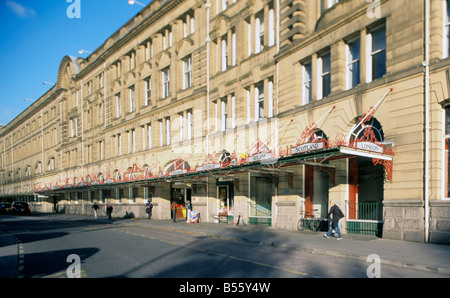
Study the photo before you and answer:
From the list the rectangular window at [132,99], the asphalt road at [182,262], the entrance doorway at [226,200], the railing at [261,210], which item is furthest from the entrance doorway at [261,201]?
the rectangular window at [132,99]

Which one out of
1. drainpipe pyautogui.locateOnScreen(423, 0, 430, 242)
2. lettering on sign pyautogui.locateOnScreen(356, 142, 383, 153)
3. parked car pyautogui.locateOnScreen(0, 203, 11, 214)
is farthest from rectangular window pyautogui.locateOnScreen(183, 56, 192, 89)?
parked car pyautogui.locateOnScreen(0, 203, 11, 214)

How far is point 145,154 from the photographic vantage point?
37.4 m

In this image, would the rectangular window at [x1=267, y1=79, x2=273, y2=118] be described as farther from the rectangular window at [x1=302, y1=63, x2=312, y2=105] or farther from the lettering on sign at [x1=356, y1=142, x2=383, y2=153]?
the lettering on sign at [x1=356, y1=142, x2=383, y2=153]

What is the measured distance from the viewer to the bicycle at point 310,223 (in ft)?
64.2

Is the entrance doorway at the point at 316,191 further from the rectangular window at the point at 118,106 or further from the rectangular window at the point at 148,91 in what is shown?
the rectangular window at the point at 118,106

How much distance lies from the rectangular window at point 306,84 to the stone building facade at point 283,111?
6cm

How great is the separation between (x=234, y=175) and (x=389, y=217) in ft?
37.5

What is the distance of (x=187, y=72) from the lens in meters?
33.0

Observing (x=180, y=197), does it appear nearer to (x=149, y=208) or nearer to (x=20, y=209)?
(x=149, y=208)

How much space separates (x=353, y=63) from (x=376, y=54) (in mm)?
1463

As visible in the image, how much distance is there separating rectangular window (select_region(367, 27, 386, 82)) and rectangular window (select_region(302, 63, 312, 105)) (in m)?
4.24

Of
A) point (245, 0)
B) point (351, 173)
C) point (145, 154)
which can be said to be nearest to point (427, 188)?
point (351, 173)
